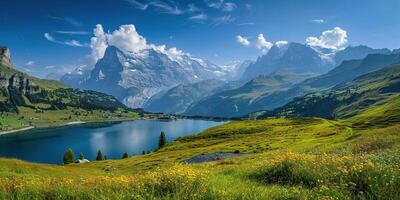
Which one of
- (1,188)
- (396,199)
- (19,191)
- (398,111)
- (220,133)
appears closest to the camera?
(396,199)

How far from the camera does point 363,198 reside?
969 cm

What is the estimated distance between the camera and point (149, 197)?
36.1ft

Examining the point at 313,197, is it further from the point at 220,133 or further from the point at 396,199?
the point at 220,133

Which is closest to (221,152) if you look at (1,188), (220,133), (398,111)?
(398,111)

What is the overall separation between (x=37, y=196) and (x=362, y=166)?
1105 centimetres

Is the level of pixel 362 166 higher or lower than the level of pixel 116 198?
higher

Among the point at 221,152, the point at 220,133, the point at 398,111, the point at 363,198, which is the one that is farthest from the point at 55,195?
the point at 220,133

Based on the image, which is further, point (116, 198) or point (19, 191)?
point (19, 191)

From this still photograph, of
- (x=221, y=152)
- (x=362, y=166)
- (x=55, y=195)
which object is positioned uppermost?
(x=362, y=166)

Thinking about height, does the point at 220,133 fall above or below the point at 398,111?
below

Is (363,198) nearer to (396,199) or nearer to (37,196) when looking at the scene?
(396,199)

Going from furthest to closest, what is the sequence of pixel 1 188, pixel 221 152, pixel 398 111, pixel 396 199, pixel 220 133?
pixel 220 133
pixel 398 111
pixel 221 152
pixel 1 188
pixel 396 199

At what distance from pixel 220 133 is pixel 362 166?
116 m

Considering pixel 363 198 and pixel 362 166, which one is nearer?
pixel 363 198
